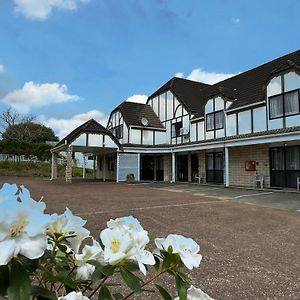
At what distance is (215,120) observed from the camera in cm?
1722

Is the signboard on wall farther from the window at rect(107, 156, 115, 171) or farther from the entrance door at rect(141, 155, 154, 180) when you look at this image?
the window at rect(107, 156, 115, 171)

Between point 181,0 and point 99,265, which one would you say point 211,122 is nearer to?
point 181,0

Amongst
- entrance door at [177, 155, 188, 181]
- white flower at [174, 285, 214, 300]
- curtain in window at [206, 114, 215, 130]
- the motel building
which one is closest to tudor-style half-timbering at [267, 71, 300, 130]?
the motel building

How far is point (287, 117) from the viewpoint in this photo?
13023 mm

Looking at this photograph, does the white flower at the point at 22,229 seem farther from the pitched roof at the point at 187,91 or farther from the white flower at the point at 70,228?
the pitched roof at the point at 187,91

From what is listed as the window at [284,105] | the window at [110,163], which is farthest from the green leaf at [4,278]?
the window at [110,163]

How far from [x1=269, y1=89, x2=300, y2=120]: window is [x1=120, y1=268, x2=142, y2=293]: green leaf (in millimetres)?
13709

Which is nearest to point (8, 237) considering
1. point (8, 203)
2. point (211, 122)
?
point (8, 203)

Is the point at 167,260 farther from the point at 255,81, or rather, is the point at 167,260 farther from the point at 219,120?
the point at 255,81

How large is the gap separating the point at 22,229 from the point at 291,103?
14.2 metres

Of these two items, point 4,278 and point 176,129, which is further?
point 176,129

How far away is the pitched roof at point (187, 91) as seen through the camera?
20.6 meters

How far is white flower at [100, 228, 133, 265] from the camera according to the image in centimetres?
77

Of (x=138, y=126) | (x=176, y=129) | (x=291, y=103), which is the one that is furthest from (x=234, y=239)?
(x=138, y=126)
